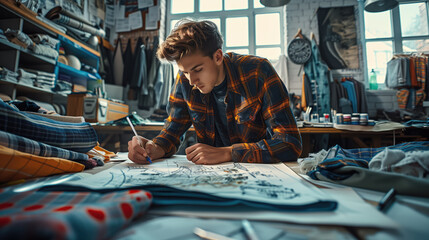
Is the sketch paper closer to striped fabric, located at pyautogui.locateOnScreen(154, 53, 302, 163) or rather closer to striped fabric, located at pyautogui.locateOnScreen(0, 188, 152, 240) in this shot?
striped fabric, located at pyautogui.locateOnScreen(0, 188, 152, 240)

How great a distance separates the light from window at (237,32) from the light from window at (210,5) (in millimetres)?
320

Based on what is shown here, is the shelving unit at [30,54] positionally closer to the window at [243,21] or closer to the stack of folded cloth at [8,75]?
the stack of folded cloth at [8,75]

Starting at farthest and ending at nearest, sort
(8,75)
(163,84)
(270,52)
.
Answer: (270,52) < (163,84) < (8,75)

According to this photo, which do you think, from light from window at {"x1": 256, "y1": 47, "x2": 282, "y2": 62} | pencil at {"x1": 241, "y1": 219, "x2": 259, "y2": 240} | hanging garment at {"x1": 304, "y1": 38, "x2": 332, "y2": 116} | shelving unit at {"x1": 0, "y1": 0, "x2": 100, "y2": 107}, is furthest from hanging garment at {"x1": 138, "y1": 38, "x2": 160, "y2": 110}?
pencil at {"x1": 241, "y1": 219, "x2": 259, "y2": 240}

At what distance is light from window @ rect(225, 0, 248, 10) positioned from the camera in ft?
12.7

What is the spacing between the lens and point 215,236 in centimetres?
21

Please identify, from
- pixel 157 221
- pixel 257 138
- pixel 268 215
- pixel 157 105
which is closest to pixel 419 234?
pixel 268 215

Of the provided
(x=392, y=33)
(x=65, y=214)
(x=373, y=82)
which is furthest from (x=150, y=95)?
(x=392, y=33)

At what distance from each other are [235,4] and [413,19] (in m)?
2.89

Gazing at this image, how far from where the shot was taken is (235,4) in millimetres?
3912

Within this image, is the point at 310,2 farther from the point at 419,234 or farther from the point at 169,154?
the point at 419,234

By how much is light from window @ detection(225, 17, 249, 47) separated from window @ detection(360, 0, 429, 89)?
1.86 metres

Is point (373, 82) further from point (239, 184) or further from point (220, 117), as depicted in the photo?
point (239, 184)

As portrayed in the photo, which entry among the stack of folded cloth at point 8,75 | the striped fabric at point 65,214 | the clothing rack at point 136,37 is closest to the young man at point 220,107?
the striped fabric at point 65,214
